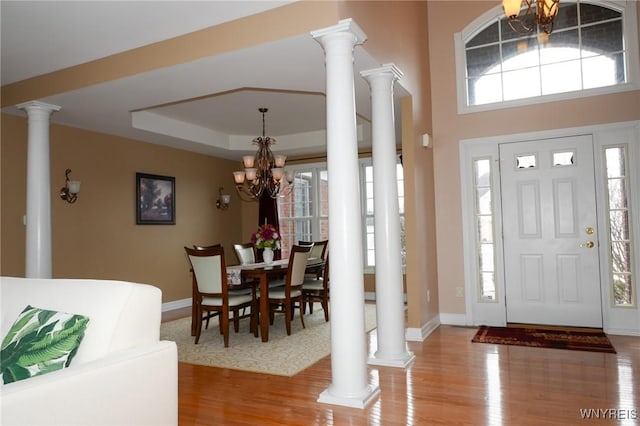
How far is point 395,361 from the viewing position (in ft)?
11.5

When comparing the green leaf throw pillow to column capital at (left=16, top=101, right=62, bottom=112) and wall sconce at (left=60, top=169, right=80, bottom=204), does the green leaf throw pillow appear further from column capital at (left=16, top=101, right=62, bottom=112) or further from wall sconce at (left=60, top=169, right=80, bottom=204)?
wall sconce at (left=60, top=169, right=80, bottom=204)

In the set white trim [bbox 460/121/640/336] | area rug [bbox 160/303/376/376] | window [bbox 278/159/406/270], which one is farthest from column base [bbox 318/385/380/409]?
window [bbox 278/159/406/270]

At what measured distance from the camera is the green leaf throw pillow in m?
1.58

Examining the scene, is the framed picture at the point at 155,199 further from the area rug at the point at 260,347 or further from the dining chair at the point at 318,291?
the dining chair at the point at 318,291

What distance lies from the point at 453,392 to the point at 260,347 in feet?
6.34

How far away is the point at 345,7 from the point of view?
2891 millimetres

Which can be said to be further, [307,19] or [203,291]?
[203,291]

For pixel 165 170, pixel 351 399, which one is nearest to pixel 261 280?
pixel 351 399

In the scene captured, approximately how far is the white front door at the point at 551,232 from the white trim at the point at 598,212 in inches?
2.3

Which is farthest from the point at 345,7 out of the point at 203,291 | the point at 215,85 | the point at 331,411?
the point at 203,291

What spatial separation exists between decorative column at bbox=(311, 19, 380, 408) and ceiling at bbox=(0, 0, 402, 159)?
336 mm

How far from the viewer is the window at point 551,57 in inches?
175

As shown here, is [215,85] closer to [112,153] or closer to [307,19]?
[307,19]

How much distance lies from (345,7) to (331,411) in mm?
2558
